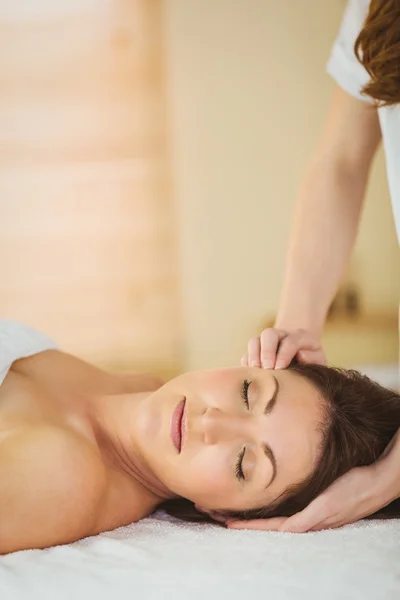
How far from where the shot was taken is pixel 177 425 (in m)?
1.50

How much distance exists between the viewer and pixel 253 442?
1449 millimetres

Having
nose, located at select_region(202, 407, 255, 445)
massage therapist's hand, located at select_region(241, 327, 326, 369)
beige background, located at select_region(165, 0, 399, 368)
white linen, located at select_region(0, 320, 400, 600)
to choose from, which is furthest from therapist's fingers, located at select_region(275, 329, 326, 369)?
beige background, located at select_region(165, 0, 399, 368)

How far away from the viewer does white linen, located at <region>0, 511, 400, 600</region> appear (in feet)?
3.51

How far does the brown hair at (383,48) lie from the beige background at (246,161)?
7.31 ft

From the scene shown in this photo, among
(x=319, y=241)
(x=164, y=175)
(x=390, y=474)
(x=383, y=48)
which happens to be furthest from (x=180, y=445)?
(x=164, y=175)

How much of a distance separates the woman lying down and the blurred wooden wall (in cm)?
201

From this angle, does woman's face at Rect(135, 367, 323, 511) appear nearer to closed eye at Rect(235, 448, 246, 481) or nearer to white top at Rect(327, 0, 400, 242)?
closed eye at Rect(235, 448, 246, 481)

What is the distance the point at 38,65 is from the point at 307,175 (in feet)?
6.99

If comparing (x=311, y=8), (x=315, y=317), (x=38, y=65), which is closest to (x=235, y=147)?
(x=311, y=8)

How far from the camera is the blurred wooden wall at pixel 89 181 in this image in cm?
355

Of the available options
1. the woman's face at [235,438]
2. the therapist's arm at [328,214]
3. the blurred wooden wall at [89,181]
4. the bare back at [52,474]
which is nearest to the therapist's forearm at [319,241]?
the therapist's arm at [328,214]

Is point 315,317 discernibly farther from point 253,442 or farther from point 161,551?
point 161,551

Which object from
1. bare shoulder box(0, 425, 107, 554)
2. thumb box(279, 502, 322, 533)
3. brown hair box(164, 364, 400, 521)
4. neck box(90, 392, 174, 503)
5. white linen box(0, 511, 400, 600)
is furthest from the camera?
neck box(90, 392, 174, 503)

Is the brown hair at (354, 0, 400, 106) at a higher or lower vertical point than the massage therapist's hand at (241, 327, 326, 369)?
higher
